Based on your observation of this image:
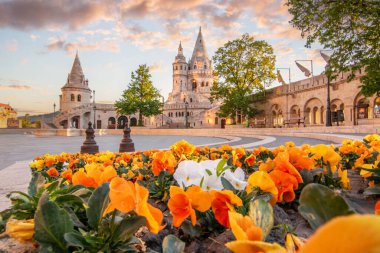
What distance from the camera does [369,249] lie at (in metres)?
0.29

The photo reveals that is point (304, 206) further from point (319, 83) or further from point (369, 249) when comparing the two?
point (319, 83)

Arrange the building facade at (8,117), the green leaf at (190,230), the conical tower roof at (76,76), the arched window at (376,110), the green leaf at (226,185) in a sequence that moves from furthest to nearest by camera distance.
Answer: the building facade at (8,117)
the conical tower roof at (76,76)
the arched window at (376,110)
the green leaf at (226,185)
the green leaf at (190,230)

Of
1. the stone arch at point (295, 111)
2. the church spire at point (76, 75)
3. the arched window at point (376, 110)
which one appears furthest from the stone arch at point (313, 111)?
the church spire at point (76, 75)

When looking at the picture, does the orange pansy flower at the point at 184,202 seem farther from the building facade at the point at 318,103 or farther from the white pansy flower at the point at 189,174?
the building facade at the point at 318,103

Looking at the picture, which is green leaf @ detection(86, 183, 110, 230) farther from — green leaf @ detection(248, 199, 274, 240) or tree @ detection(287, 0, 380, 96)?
tree @ detection(287, 0, 380, 96)

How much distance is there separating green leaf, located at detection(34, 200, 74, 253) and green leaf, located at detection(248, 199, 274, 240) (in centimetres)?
52

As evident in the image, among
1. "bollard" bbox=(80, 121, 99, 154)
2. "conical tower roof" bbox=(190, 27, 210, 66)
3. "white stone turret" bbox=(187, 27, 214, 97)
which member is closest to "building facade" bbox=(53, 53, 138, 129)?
"white stone turret" bbox=(187, 27, 214, 97)

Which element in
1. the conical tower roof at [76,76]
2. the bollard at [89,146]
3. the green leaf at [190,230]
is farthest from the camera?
the conical tower roof at [76,76]

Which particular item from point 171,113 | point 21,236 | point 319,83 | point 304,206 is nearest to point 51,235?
point 21,236

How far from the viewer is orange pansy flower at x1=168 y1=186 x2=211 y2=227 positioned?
0.88 meters

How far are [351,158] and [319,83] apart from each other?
28.7 metres

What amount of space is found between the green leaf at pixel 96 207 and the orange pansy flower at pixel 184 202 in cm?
21

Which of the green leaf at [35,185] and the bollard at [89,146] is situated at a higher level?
the green leaf at [35,185]

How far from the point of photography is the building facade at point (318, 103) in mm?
24547
